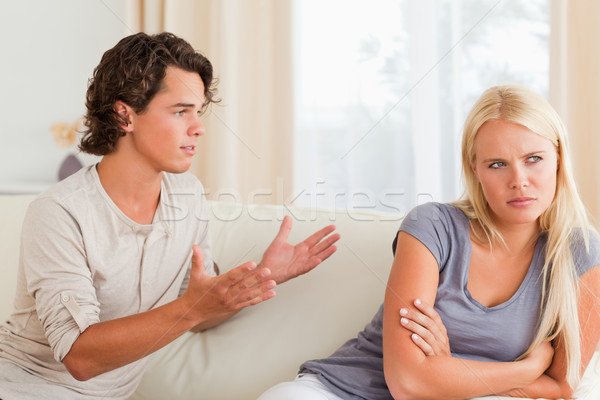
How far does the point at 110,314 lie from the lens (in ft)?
4.90

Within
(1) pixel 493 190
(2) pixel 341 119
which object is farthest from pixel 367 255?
(2) pixel 341 119

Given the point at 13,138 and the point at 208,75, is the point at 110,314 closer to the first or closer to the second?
the point at 208,75

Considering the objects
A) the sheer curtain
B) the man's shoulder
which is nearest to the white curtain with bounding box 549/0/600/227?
the sheer curtain

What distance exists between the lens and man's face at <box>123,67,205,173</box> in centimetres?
151

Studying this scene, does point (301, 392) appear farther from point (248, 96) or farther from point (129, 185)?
point (248, 96)

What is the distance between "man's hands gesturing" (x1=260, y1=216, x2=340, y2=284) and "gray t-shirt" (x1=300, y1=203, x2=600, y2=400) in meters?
0.24

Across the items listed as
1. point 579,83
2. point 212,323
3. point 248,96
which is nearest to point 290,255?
point 212,323

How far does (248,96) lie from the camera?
2.88 metres

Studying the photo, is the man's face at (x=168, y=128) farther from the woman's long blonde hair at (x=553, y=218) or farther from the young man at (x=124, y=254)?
the woman's long blonde hair at (x=553, y=218)

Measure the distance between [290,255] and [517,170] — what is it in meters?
0.57

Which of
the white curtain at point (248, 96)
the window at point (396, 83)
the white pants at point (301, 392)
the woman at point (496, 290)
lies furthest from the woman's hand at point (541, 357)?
the white curtain at point (248, 96)

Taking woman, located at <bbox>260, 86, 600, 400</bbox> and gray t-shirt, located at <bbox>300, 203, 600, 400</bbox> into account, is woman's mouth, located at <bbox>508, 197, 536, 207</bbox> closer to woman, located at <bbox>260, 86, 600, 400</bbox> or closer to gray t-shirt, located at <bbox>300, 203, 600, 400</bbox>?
woman, located at <bbox>260, 86, 600, 400</bbox>

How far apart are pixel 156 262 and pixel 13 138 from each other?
6.46 feet

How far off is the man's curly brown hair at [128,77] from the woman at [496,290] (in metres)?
0.70
